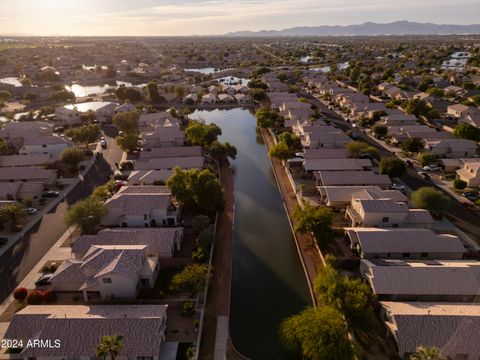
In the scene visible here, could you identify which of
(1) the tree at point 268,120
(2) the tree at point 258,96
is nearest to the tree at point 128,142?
(1) the tree at point 268,120

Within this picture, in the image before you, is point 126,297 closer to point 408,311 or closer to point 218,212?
point 218,212

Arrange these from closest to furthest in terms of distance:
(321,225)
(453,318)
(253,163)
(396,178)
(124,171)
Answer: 1. (453,318)
2. (321,225)
3. (396,178)
4. (124,171)
5. (253,163)

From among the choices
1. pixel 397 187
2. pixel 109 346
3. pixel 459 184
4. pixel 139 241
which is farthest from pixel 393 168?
pixel 109 346

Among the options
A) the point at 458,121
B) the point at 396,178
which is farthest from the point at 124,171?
the point at 458,121

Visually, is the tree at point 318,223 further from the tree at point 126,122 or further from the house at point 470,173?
the tree at point 126,122

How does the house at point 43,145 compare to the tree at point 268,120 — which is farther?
the tree at point 268,120

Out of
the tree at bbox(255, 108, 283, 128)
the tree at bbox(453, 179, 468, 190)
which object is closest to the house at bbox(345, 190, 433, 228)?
the tree at bbox(453, 179, 468, 190)

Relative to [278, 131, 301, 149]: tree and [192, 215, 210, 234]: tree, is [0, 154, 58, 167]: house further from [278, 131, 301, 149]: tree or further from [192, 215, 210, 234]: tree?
[278, 131, 301, 149]: tree
